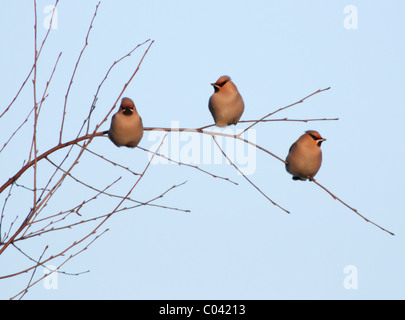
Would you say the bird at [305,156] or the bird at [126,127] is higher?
the bird at [126,127]

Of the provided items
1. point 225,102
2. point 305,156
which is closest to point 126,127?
point 225,102

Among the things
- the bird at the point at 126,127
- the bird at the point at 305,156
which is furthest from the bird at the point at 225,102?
the bird at the point at 126,127

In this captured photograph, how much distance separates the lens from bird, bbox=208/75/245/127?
5.67m

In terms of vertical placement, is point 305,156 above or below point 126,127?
below

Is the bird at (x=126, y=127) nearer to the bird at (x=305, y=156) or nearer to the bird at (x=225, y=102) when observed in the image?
the bird at (x=225, y=102)

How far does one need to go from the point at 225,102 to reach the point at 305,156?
1052 mm

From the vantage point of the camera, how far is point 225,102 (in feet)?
18.6

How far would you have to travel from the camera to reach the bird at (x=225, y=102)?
5.67 metres

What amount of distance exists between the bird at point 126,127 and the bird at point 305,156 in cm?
117

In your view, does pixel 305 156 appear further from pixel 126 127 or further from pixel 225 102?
pixel 126 127

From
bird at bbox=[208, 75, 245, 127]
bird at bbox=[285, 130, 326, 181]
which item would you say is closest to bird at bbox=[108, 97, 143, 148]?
bird at bbox=[208, 75, 245, 127]
